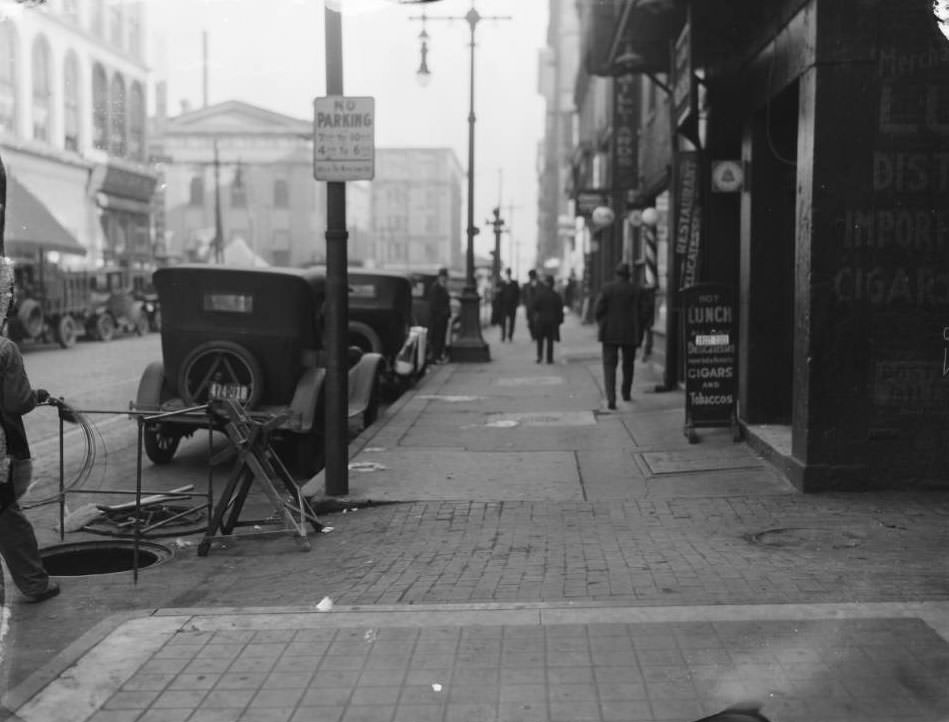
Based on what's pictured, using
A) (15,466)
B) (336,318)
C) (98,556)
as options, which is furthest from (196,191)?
(15,466)

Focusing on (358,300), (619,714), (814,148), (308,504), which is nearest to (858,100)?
(814,148)

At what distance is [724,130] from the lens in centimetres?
1323

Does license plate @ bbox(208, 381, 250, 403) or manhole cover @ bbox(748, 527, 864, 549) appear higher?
license plate @ bbox(208, 381, 250, 403)

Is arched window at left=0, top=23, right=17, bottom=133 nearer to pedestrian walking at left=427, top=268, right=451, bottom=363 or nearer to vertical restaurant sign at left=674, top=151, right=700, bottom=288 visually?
pedestrian walking at left=427, top=268, right=451, bottom=363

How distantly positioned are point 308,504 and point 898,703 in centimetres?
486

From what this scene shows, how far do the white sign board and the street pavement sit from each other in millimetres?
2515

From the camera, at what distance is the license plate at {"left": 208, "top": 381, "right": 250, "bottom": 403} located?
10023 mm

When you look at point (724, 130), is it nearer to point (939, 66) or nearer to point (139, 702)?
point (939, 66)

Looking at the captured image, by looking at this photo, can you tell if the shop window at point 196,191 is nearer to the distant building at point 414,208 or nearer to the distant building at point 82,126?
the distant building at point 82,126

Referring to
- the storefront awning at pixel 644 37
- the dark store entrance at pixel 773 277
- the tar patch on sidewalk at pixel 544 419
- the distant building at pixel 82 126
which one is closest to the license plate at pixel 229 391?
the tar patch on sidewalk at pixel 544 419

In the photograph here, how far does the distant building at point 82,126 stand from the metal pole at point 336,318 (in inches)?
1130

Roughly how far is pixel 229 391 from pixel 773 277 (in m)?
5.25

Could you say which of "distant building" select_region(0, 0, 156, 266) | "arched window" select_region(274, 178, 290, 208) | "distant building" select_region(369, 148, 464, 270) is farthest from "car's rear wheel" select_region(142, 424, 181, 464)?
"distant building" select_region(369, 148, 464, 270)

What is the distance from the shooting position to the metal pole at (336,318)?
28.0 feet
